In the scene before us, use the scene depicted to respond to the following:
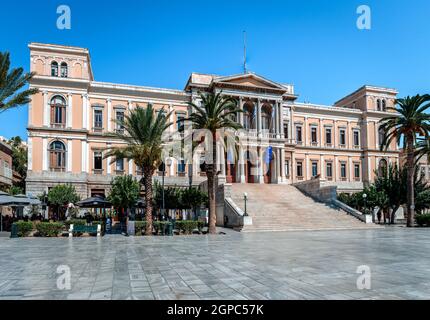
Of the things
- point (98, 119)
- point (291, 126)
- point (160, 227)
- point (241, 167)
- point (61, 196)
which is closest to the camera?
point (160, 227)

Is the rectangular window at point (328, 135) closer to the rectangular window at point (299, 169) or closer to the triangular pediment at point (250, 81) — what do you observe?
the rectangular window at point (299, 169)

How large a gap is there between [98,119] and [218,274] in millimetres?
32848

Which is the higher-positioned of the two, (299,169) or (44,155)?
(44,155)

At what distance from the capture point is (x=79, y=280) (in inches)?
337

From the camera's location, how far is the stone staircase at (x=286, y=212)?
2712 centimetres

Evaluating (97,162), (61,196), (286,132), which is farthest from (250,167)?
(61,196)

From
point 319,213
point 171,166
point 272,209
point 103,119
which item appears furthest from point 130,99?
point 319,213

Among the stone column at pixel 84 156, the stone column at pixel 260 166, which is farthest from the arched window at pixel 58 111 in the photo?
the stone column at pixel 260 166

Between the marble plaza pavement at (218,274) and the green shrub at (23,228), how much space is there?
8581 millimetres

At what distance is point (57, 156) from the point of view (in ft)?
118

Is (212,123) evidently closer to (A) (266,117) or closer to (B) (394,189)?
(A) (266,117)

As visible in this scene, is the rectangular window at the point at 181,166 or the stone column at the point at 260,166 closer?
the stone column at the point at 260,166
